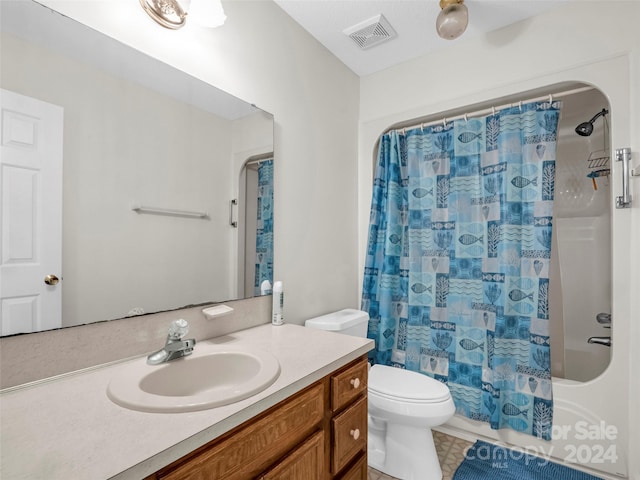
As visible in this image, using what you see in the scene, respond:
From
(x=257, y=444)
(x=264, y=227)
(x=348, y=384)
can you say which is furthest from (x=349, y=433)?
(x=264, y=227)

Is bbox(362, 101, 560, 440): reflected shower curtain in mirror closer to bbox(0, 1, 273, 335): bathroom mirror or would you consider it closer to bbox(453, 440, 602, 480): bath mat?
bbox(453, 440, 602, 480): bath mat

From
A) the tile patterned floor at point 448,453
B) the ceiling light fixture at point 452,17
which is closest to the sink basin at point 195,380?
the tile patterned floor at point 448,453

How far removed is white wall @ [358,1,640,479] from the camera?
1.53 metres

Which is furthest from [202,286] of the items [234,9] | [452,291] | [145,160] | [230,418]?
[452,291]

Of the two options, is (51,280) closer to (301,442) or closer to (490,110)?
(301,442)

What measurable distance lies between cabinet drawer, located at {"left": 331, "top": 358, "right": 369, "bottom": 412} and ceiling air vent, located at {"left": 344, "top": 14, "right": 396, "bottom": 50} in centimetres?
183

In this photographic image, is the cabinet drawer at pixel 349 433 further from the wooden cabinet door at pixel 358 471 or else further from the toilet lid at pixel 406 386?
the toilet lid at pixel 406 386

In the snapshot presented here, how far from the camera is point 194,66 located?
1.31 metres

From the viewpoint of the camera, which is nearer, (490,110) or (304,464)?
(304,464)

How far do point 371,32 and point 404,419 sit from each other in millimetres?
2153

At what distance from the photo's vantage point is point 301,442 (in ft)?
3.17

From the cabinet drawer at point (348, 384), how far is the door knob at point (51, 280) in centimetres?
91

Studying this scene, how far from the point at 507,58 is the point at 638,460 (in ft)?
7.17

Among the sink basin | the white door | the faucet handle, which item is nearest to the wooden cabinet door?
the sink basin
